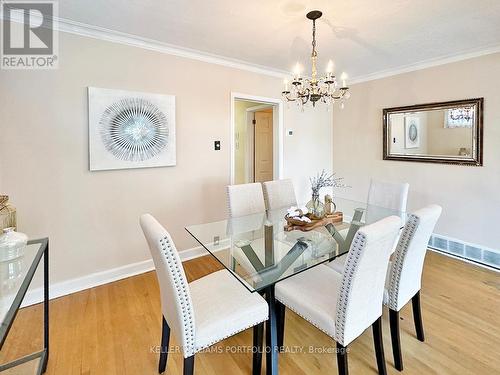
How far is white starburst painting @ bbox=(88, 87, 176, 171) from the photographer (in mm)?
2527

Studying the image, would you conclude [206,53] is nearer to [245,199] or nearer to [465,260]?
[245,199]

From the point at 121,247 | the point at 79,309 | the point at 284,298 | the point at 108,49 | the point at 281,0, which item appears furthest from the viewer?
the point at 121,247

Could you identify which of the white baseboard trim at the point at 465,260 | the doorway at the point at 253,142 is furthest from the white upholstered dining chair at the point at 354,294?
the doorway at the point at 253,142

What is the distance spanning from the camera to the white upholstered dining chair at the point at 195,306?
125 centimetres

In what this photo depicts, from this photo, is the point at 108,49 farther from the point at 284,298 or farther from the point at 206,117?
the point at 284,298

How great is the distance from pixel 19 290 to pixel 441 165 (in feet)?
13.7

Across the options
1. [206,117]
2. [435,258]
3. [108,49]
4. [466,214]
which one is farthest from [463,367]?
[108,49]

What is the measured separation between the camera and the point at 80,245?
102 inches

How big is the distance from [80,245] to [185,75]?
81.7 inches

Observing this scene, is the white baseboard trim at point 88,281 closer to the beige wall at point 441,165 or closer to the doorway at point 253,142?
the doorway at point 253,142

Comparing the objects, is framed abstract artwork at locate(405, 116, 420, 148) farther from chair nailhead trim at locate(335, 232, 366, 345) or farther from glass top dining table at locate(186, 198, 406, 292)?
chair nailhead trim at locate(335, 232, 366, 345)

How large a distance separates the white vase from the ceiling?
1.75 meters

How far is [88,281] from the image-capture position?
262cm

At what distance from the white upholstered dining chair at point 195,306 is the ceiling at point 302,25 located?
179cm
